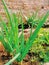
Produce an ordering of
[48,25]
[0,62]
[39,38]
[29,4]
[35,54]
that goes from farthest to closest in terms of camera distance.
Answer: [29,4], [48,25], [39,38], [35,54], [0,62]

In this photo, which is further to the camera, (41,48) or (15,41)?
(41,48)

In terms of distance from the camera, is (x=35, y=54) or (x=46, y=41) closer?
(x=35, y=54)

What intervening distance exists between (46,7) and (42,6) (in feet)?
0.39

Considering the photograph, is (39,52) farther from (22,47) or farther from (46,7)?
(46,7)

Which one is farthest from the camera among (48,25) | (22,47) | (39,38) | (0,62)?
(48,25)

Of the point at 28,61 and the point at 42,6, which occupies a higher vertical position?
the point at 28,61

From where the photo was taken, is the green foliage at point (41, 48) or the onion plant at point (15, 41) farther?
the green foliage at point (41, 48)

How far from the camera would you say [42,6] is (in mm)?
5676

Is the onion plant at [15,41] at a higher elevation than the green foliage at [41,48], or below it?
higher

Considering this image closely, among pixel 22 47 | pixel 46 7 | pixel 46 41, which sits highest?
pixel 22 47

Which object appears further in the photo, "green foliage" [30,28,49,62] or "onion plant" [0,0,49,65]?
"green foliage" [30,28,49,62]

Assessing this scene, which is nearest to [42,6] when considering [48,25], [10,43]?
[48,25]

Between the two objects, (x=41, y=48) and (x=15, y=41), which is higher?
(x=15, y=41)

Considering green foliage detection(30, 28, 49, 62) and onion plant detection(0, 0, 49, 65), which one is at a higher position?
onion plant detection(0, 0, 49, 65)
